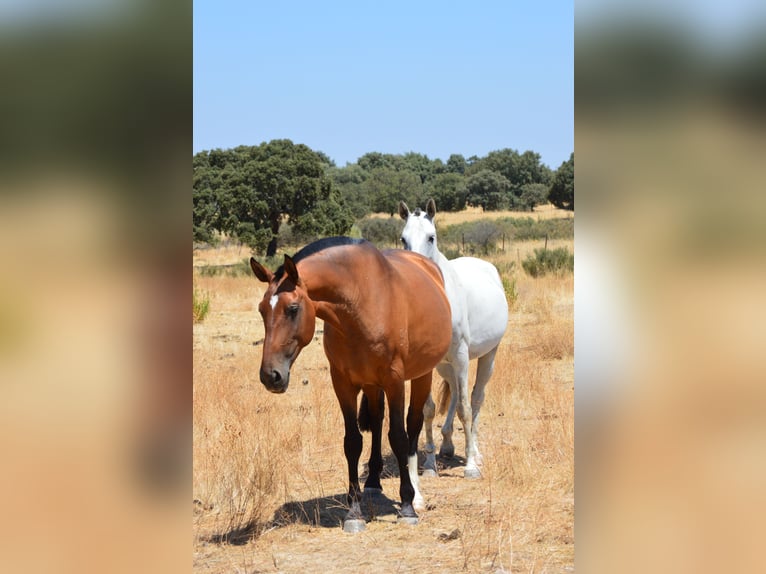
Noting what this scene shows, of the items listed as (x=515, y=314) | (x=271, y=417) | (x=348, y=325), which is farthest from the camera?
(x=515, y=314)

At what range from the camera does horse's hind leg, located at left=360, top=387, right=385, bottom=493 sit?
5145 millimetres

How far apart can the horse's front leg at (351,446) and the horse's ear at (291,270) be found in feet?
2.90

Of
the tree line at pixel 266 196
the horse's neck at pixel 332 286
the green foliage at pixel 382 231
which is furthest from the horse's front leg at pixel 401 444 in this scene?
the green foliage at pixel 382 231

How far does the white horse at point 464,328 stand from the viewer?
615 centimetres

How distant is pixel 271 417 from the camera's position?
720cm

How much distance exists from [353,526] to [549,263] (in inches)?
598

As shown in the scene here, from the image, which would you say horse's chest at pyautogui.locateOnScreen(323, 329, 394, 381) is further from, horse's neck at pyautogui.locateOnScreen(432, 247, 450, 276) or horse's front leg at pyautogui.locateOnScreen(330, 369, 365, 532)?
horse's neck at pyautogui.locateOnScreen(432, 247, 450, 276)

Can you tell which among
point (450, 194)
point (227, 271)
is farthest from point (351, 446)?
point (450, 194)

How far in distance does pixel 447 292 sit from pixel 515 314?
7.78 m
